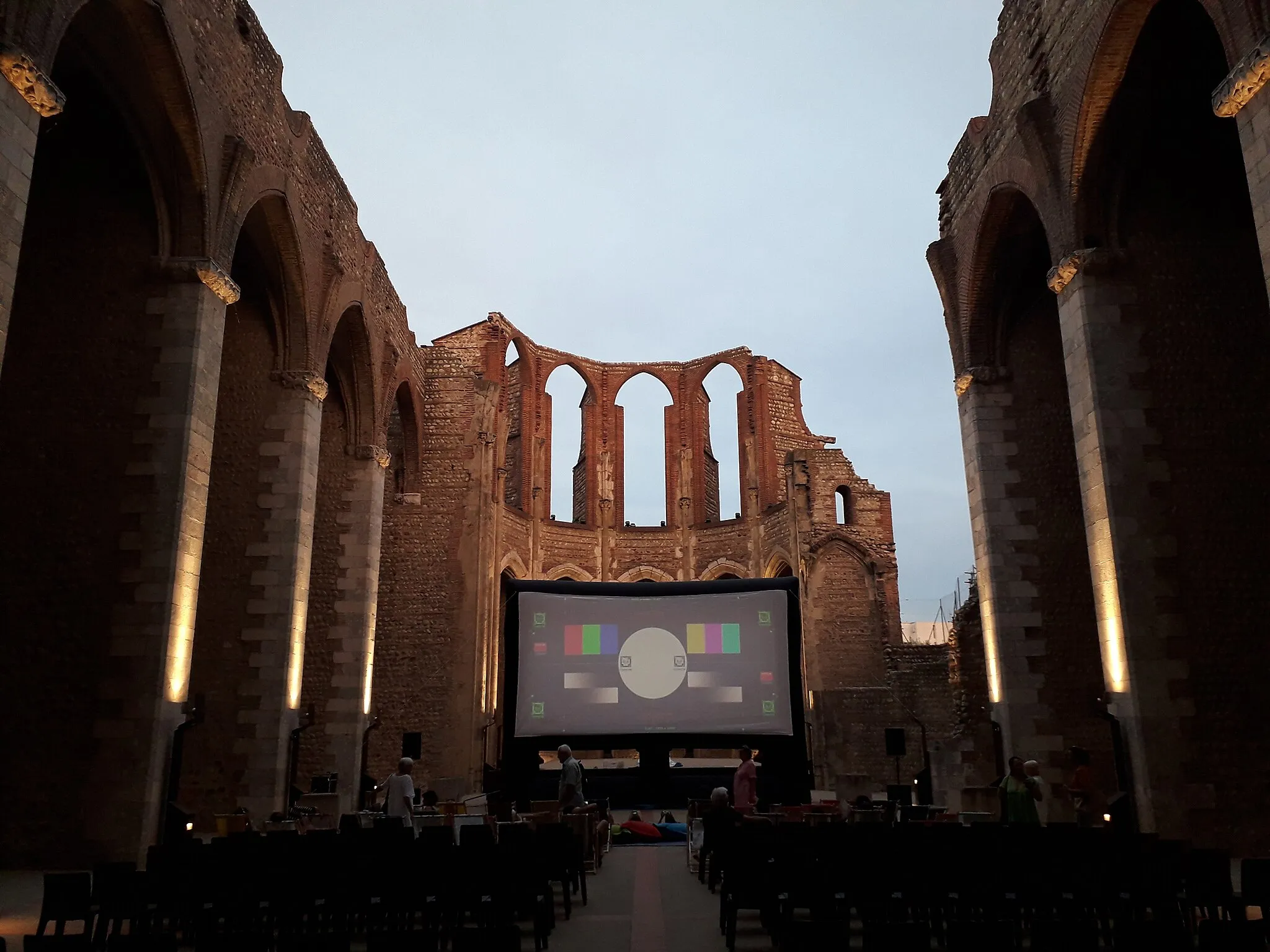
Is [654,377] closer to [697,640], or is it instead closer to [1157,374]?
[697,640]

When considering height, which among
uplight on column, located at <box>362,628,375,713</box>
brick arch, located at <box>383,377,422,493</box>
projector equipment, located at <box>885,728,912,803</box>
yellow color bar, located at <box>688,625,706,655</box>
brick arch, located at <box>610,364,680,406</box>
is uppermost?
brick arch, located at <box>610,364,680,406</box>

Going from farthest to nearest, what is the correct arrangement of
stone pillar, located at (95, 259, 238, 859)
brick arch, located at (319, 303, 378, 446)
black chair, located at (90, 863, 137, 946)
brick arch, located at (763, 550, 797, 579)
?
brick arch, located at (763, 550, 797, 579)
brick arch, located at (319, 303, 378, 446)
stone pillar, located at (95, 259, 238, 859)
black chair, located at (90, 863, 137, 946)

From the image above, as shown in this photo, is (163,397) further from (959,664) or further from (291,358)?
(959,664)

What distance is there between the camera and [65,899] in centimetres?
486

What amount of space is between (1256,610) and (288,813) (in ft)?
36.4

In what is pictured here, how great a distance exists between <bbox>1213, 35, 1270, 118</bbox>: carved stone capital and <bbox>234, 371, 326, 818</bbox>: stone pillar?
444 inches

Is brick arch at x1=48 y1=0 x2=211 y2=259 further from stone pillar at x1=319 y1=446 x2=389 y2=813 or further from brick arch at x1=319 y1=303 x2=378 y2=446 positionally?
stone pillar at x1=319 y1=446 x2=389 y2=813

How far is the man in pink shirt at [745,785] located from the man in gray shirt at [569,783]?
1832 millimetres

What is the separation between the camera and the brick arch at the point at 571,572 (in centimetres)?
2523

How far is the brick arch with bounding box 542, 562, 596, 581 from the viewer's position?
25234 mm

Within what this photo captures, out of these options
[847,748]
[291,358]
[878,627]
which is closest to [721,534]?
[878,627]

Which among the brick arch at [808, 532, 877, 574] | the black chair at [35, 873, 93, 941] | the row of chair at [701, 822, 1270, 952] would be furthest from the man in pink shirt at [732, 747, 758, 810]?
the brick arch at [808, 532, 877, 574]

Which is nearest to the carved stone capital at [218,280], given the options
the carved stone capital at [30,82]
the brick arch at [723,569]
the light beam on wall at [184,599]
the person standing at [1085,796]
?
the light beam on wall at [184,599]

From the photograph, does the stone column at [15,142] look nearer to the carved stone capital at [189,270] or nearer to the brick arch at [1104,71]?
the carved stone capital at [189,270]
